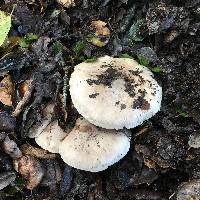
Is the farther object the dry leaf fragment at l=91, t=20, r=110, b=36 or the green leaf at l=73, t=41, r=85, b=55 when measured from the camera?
the dry leaf fragment at l=91, t=20, r=110, b=36

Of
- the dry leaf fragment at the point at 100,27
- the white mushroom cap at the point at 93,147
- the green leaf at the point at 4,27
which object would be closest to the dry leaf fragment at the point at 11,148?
the white mushroom cap at the point at 93,147

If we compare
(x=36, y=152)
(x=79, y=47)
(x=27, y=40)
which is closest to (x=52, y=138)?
(x=36, y=152)

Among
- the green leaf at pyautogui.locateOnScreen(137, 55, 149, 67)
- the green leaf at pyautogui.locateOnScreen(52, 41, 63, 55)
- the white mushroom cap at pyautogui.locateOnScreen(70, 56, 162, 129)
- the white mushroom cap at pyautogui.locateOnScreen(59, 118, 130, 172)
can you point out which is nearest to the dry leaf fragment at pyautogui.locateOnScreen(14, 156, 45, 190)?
the white mushroom cap at pyautogui.locateOnScreen(59, 118, 130, 172)

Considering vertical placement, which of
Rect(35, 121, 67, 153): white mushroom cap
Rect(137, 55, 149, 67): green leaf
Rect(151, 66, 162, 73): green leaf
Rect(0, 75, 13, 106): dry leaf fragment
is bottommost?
Rect(35, 121, 67, 153): white mushroom cap

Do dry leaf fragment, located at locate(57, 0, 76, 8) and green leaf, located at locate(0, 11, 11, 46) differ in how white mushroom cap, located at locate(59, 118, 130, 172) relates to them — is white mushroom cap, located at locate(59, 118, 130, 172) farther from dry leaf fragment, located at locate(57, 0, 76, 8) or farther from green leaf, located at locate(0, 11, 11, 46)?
dry leaf fragment, located at locate(57, 0, 76, 8)

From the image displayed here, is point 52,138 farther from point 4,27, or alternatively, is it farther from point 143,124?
point 4,27

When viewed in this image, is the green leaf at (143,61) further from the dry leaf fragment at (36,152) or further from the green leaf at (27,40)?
the dry leaf fragment at (36,152)
